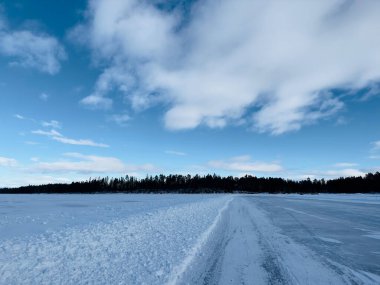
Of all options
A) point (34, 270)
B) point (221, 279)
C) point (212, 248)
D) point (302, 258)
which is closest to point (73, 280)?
point (34, 270)

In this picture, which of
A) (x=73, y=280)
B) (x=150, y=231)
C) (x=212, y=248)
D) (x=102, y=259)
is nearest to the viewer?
(x=73, y=280)

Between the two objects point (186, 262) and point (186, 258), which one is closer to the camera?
point (186, 262)

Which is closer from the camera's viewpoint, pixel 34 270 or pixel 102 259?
Result: pixel 34 270

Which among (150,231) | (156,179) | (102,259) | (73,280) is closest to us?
(73,280)

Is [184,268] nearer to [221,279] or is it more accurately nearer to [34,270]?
[221,279]

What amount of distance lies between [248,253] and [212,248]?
3.76ft

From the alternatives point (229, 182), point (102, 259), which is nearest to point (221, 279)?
point (102, 259)

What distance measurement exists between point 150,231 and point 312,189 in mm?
182806

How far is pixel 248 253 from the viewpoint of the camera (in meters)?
7.89

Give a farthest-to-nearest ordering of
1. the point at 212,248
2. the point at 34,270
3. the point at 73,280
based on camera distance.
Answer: the point at 212,248
the point at 34,270
the point at 73,280

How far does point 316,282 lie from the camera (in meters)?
5.51

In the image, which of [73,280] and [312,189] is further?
[312,189]

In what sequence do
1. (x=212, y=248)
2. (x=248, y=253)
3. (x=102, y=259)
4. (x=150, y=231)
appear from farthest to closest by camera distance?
(x=150, y=231), (x=212, y=248), (x=248, y=253), (x=102, y=259)

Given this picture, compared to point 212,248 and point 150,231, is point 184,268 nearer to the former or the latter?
point 212,248
